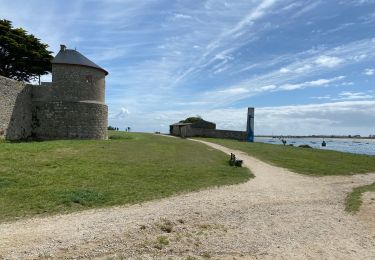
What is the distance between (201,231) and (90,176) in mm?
6652

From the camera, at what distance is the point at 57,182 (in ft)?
42.2

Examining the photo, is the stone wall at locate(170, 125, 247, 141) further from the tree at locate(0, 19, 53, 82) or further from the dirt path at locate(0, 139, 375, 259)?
the dirt path at locate(0, 139, 375, 259)

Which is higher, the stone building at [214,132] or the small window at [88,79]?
the small window at [88,79]

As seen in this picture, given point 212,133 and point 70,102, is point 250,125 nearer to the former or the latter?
point 212,133

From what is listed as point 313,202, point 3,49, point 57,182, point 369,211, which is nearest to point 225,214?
point 313,202

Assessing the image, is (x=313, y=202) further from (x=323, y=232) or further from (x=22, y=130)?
(x=22, y=130)

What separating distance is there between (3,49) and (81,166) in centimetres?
2757

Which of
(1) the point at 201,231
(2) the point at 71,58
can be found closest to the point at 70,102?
(2) the point at 71,58

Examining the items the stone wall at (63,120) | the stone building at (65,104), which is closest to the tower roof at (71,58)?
the stone building at (65,104)

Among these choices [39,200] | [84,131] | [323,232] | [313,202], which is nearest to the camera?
[323,232]

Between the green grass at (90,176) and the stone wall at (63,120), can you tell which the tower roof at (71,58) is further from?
the green grass at (90,176)

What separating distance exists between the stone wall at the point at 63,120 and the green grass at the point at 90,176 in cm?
653

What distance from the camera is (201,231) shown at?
903 centimetres

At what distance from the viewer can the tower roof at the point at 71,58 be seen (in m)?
28.6
